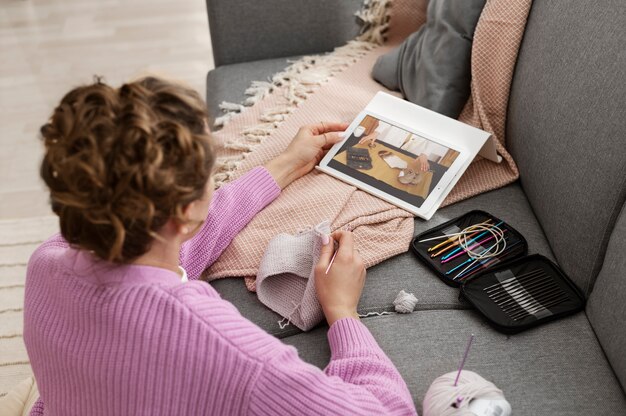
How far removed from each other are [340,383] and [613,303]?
465 mm

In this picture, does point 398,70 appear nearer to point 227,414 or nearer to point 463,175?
point 463,175

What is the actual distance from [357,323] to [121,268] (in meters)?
0.40

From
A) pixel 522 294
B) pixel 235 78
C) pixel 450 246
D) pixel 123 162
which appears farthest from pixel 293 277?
pixel 235 78

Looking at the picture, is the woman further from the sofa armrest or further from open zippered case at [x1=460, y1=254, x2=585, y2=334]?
the sofa armrest

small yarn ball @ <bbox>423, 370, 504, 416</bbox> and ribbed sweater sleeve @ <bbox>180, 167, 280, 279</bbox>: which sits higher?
ribbed sweater sleeve @ <bbox>180, 167, 280, 279</bbox>

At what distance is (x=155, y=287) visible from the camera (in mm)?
846

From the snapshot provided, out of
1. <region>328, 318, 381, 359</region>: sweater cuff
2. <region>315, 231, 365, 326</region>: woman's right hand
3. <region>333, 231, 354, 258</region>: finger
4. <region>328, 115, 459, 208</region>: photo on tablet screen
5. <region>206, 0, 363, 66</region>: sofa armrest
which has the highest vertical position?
<region>206, 0, 363, 66</region>: sofa armrest

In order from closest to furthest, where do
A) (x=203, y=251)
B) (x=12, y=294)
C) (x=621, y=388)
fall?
(x=621, y=388) < (x=203, y=251) < (x=12, y=294)

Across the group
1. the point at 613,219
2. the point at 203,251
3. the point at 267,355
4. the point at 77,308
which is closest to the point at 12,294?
the point at 203,251

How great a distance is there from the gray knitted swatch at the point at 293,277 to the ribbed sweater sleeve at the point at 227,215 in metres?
0.10

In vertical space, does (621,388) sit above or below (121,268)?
below

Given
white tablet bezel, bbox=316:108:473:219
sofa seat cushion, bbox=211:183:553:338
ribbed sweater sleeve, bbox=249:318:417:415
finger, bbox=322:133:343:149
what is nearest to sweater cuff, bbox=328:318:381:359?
Result: ribbed sweater sleeve, bbox=249:318:417:415

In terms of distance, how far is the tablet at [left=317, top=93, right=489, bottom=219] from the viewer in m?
1.35

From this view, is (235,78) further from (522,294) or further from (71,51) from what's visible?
(71,51)
